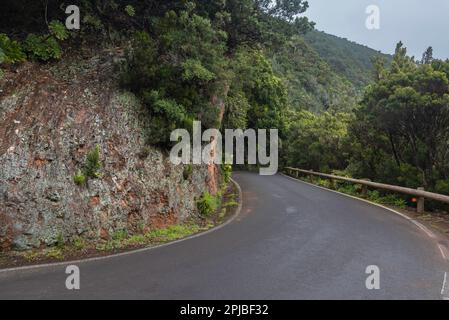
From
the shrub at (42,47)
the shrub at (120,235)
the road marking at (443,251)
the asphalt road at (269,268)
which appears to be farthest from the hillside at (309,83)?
the shrub at (120,235)

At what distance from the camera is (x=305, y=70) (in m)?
77.9

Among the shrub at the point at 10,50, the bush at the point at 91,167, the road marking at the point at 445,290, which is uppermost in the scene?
the shrub at the point at 10,50

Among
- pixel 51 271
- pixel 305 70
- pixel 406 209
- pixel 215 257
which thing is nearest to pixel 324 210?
pixel 406 209

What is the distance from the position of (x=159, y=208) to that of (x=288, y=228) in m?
3.48

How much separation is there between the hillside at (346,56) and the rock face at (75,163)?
8060 cm

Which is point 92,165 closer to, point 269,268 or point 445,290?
point 269,268

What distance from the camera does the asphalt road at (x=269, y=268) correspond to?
5527 millimetres

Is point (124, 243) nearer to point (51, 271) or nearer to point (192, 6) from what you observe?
point (51, 271)

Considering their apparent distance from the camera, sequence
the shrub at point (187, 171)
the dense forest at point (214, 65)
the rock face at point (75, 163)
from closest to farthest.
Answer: the rock face at point (75, 163) < the dense forest at point (214, 65) < the shrub at point (187, 171)

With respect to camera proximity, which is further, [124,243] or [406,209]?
[406,209]

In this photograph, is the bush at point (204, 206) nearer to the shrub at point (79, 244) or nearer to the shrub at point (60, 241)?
the shrub at point (79, 244)

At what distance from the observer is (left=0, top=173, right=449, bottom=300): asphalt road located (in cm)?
553

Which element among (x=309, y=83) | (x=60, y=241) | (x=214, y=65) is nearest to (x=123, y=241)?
(x=60, y=241)

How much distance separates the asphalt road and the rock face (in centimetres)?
152
